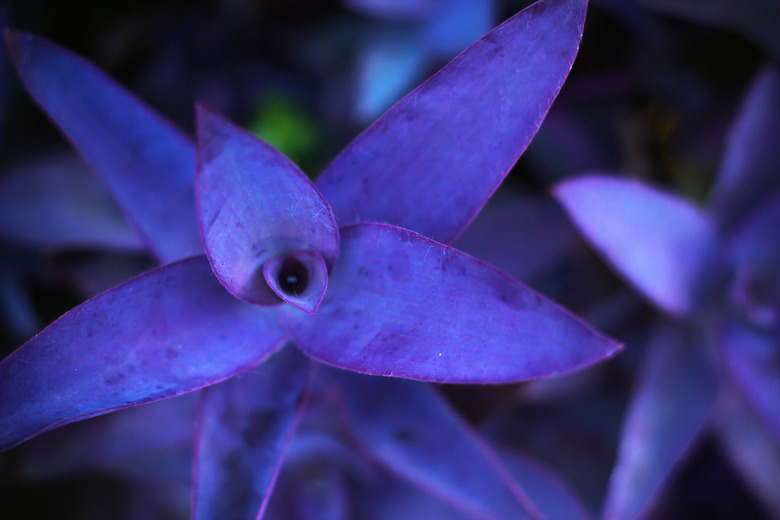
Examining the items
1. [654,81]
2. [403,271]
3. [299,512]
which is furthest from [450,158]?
[654,81]

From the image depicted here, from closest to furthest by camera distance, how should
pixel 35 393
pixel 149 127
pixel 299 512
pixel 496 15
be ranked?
1. pixel 35 393
2. pixel 149 127
3. pixel 299 512
4. pixel 496 15

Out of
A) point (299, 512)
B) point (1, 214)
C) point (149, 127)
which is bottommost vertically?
point (299, 512)

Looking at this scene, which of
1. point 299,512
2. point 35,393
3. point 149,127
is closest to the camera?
point 35,393

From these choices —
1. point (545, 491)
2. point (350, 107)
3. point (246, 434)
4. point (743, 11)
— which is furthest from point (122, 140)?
point (743, 11)

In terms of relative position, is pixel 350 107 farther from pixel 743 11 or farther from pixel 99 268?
pixel 743 11

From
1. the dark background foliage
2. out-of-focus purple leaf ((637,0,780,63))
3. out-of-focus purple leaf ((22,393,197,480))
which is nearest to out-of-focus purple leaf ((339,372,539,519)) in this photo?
out-of-focus purple leaf ((22,393,197,480))

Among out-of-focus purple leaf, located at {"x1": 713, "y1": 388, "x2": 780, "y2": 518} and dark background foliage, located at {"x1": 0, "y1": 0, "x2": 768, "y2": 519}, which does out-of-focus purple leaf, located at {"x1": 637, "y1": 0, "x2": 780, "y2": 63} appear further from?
out-of-focus purple leaf, located at {"x1": 713, "y1": 388, "x2": 780, "y2": 518}

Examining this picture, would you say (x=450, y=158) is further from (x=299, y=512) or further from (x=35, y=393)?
(x=299, y=512)
